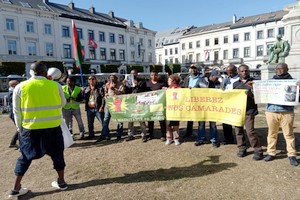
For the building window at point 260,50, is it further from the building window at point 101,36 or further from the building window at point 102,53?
the building window at point 101,36

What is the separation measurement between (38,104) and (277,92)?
13.3ft

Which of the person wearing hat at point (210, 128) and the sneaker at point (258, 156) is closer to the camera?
the sneaker at point (258, 156)

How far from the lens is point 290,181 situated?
3.79m

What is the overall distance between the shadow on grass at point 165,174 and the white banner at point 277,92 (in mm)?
1382

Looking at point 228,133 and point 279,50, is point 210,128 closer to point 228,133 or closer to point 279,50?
point 228,133

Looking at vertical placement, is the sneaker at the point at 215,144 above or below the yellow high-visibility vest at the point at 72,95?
below

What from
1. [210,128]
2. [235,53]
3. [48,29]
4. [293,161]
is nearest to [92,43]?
[48,29]

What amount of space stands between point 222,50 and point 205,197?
211 ft

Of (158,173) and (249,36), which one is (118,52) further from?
(158,173)

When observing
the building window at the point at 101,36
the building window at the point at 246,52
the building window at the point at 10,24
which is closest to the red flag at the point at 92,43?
the building window at the point at 101,36

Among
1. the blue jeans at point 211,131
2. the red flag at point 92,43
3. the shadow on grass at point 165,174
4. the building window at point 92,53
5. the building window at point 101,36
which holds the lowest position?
the shadow on grass at point 165,174

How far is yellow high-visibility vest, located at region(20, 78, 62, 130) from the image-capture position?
3.50 m

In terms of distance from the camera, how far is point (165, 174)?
4340mm

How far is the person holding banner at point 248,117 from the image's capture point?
4.73m
